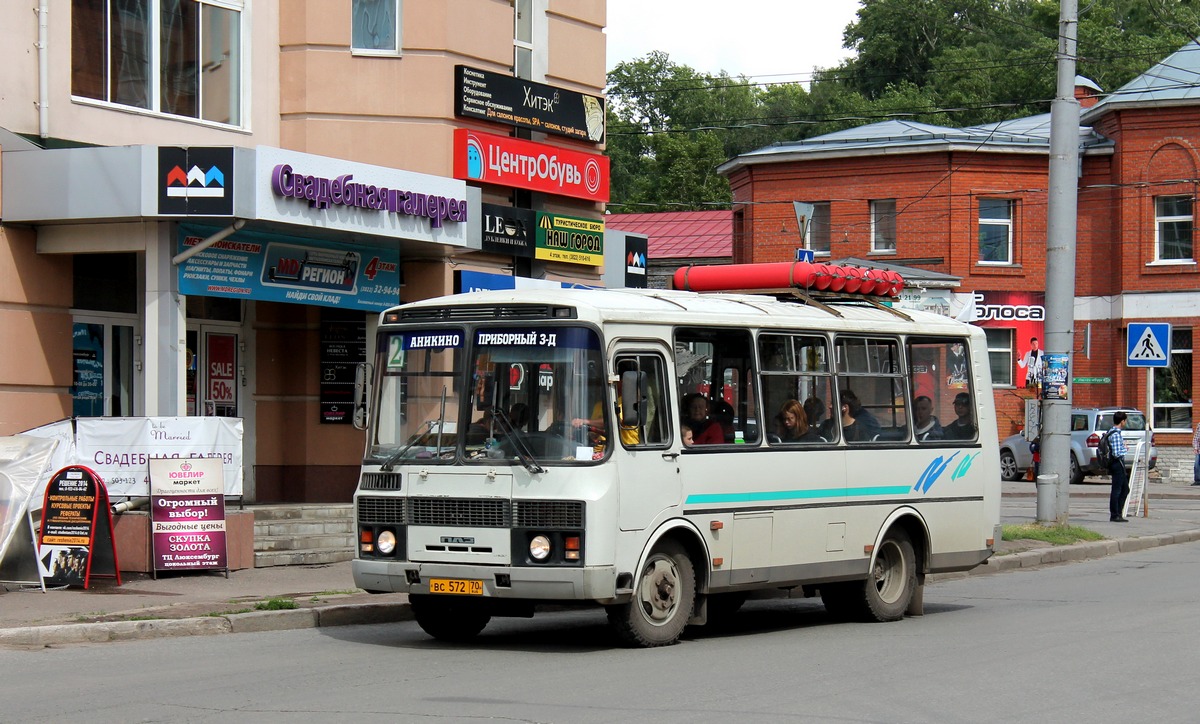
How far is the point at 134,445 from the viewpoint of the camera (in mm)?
15477

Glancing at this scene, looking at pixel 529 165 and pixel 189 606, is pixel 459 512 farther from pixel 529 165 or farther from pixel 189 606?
pixel 529 165

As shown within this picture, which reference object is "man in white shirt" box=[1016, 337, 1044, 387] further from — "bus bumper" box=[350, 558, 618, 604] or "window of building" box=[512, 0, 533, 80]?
"bus bumper" box=[350, 558, 618, 604]

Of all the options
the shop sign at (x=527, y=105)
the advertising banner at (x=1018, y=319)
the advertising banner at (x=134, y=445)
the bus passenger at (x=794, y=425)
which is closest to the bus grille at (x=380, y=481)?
the bus passenger at (x=794, y=425)

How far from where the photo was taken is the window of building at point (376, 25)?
65.6 feet

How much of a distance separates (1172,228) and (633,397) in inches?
1384

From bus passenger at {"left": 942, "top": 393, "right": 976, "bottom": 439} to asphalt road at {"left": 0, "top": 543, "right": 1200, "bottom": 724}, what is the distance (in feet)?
5.71

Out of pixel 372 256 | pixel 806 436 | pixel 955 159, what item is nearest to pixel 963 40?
pixel 955 159

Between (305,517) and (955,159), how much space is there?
30291 mm

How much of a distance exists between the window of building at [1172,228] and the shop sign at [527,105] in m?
24.6

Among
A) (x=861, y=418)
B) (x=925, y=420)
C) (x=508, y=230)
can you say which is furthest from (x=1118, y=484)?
(x=861, y=418)

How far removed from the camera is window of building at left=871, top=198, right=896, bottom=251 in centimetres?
4488

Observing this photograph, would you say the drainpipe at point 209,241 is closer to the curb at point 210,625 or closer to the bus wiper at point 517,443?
the curb at point 210,625

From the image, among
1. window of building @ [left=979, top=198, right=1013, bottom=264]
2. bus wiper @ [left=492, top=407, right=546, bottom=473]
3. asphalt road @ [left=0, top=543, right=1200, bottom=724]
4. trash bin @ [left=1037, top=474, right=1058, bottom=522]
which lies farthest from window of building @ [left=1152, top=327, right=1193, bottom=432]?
bus wiper @ [left=492, top=407, right=546, bottom=473]

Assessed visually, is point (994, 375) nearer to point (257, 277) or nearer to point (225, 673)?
point (257, 277)
